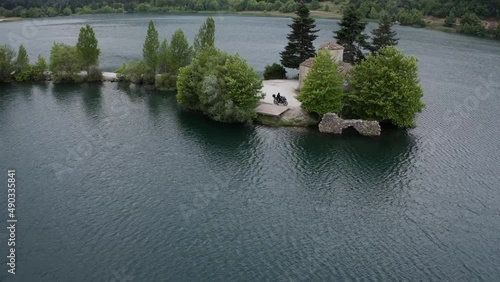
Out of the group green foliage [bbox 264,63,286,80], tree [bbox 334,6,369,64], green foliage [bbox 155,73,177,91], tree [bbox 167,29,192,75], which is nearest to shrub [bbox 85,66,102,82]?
green foliage [bbox 155,73,177,91]

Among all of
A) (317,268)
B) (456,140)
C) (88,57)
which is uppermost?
(88,57)

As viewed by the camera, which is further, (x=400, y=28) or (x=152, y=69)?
(x=400, y=28)

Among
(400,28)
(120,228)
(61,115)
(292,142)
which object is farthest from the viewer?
(400,28)

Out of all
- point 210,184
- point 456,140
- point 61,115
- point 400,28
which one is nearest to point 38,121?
point 61,115

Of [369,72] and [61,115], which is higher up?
[369,72]

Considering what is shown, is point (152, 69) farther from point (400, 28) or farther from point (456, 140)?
point (400, 28)

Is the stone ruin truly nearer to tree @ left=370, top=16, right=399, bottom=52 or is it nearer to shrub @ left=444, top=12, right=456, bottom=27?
tree @ left=370, top=16, right=399, bottom=52
